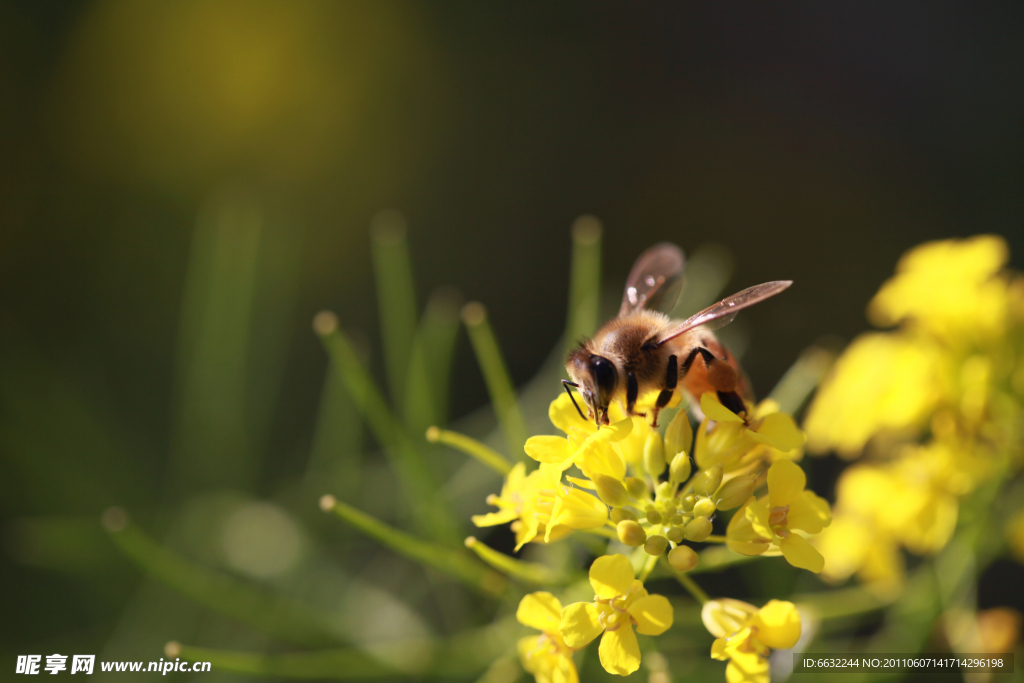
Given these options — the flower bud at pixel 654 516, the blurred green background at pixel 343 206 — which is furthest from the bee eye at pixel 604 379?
the blurred green background at pixel 343 206

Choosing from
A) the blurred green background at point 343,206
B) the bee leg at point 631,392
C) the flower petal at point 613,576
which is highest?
the blurred green background at point 343,206

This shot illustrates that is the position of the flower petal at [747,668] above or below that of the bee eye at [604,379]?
below

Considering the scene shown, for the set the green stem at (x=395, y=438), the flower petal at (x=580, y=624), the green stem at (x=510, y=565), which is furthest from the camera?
the green stem at (x=395, y=438)

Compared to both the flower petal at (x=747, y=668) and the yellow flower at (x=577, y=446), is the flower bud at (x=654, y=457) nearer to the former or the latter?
the yellow flower at (x=577, y=446)

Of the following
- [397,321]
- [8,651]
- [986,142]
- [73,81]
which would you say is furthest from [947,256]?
[73,81]

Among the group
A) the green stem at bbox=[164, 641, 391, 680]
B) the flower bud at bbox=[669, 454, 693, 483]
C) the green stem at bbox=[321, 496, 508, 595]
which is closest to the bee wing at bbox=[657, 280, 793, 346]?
the flower bud at bbox=[669, 454, 693, 483]

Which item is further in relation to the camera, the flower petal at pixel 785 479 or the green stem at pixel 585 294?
the green stem at pixel 585 294

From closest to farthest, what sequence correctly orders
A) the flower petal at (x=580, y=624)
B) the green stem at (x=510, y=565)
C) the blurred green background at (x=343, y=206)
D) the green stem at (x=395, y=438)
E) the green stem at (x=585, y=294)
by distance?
the flower petal at (x=580, y=624) → the green stem at (x=510, y=565) → the green stem at (x=395, y=438) → the green stem at (x=585, y=294) → the blurred green background at (x=343, y=206)

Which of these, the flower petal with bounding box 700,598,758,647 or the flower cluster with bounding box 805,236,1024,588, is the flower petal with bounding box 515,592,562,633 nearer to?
the flower petal with bounding box 700,598,758,647

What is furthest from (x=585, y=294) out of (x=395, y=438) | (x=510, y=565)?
(x=510, y=565)
